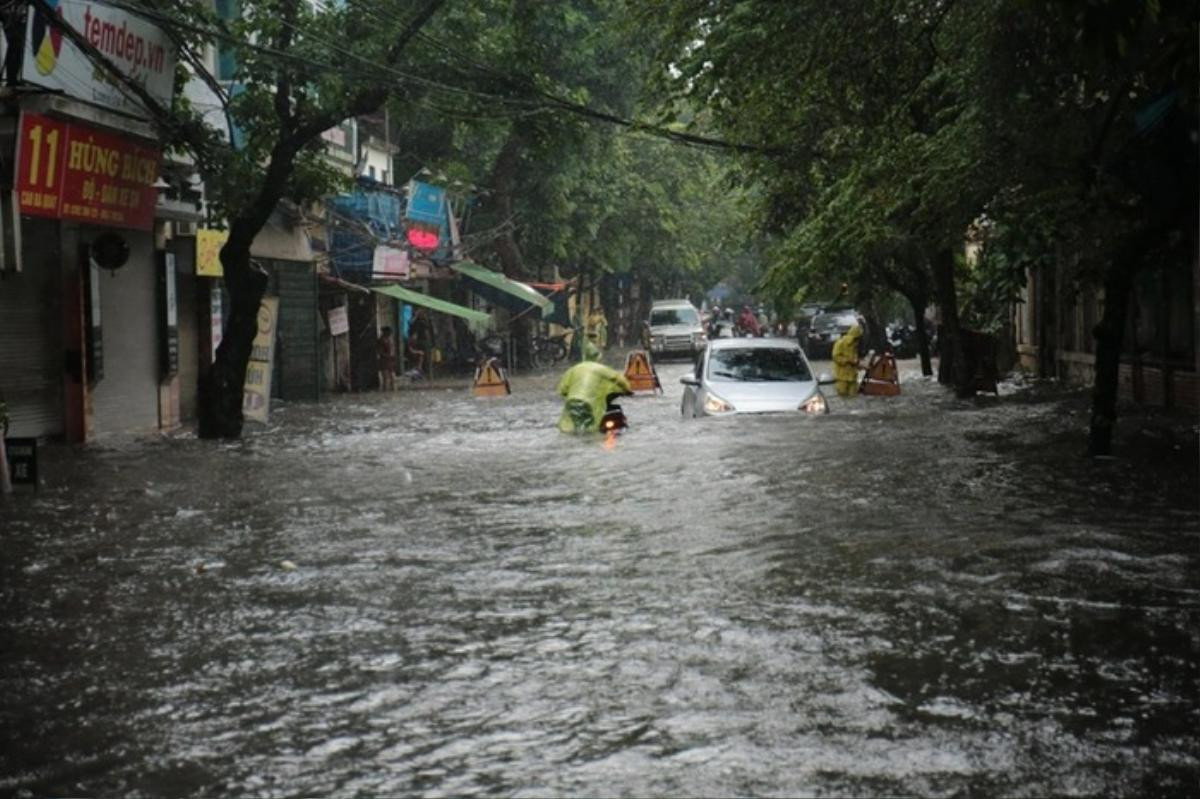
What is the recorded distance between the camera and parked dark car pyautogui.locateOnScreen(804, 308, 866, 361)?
52.0 meters

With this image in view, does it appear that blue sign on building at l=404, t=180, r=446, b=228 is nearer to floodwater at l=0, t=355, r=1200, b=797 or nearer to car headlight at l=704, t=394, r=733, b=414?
car headlight at l=704, t=394, r=733, b=414

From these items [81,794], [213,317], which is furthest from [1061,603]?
[213,317]

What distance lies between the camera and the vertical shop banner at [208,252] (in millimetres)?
25188

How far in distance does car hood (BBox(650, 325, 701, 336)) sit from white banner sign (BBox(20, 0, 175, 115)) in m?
32.7

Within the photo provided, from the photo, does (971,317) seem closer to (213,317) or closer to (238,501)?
(213,317)

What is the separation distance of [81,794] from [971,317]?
3395 centimetres

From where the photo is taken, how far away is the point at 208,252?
2550cm

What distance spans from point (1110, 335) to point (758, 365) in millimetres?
7315

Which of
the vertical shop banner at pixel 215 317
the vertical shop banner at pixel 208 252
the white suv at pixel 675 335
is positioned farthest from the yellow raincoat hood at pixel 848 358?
the white suv at pixel 675 335

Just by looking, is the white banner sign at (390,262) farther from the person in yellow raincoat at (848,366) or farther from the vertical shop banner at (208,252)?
the person in yellow raincoat at (848,366)

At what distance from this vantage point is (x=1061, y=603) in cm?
908

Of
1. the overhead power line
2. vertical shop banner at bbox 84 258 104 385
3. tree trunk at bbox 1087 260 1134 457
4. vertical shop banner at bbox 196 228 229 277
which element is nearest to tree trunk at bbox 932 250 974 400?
the overhead power line

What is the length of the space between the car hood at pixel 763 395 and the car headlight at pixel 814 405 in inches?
2.3

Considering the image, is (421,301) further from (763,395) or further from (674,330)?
(674,330)
